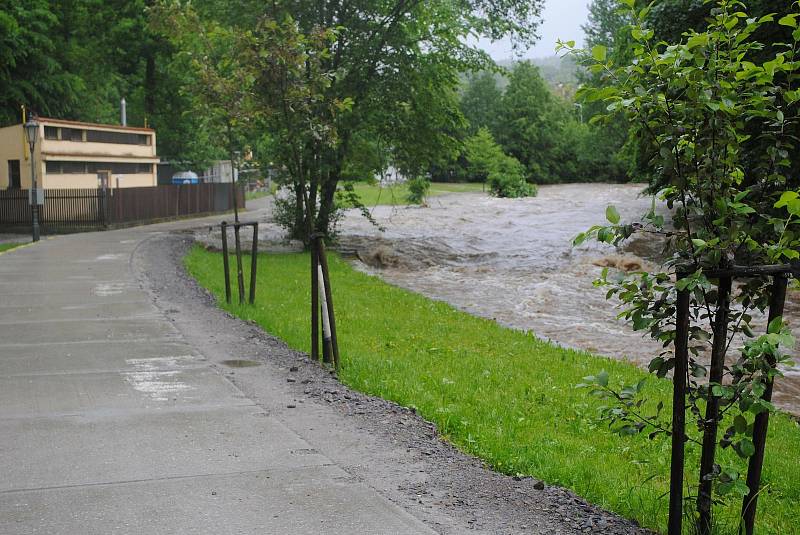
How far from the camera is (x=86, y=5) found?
45000 millimetres

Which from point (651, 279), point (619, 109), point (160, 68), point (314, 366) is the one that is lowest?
point (314, 366)

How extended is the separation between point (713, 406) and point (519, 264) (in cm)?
2209

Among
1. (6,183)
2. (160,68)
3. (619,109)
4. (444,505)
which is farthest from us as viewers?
(160,68)

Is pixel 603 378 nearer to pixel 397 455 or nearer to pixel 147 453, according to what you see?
pixel 397 455

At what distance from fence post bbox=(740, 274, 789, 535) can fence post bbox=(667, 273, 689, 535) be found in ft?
1.05

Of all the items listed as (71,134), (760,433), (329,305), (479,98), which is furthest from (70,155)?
(479,98)

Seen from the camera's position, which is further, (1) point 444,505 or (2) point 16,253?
(2) point 16,253

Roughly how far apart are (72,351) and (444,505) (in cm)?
636

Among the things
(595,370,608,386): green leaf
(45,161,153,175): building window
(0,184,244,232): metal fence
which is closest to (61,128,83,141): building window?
(45,161,153,175): building window

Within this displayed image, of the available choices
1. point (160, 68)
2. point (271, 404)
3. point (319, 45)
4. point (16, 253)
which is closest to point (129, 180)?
point (160, 68)

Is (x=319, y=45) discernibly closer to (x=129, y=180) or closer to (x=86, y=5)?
(x=129, y=180)

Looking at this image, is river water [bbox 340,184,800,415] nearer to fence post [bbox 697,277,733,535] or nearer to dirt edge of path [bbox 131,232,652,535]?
dirt edge of path [bbox 131,232,652,535]

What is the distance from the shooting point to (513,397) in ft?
29.2

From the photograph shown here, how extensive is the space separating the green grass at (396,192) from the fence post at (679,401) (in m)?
35.7
